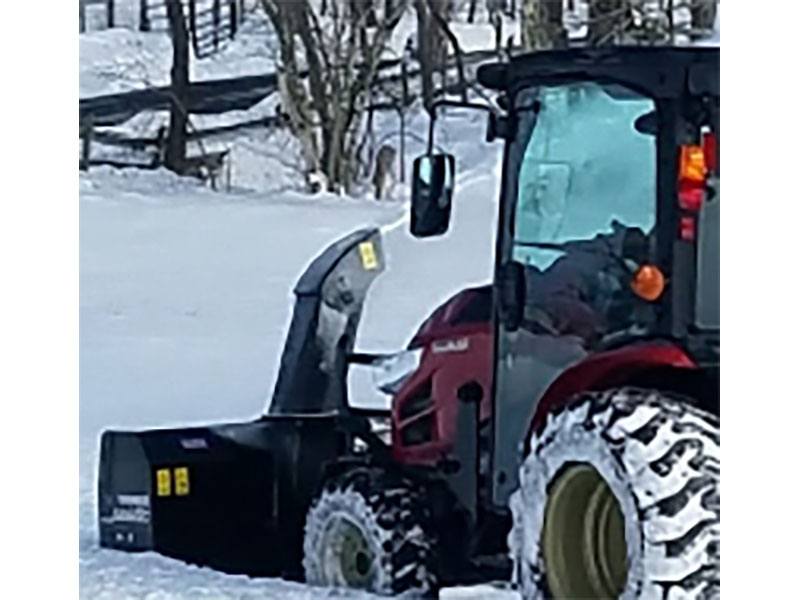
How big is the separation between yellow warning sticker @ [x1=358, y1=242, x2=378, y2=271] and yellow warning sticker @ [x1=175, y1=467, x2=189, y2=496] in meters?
0.39

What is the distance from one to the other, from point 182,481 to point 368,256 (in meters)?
0.43

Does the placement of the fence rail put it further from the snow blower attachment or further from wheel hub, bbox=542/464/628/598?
A: wheel hub, bbox=542/464/628/598

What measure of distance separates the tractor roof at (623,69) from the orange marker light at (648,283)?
0.74 ft

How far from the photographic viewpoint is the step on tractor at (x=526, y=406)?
284 centimetres

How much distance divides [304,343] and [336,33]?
0.44m

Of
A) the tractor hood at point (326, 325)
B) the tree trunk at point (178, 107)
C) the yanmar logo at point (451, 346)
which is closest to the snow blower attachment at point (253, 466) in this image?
the tractor hood at point (326, 325)

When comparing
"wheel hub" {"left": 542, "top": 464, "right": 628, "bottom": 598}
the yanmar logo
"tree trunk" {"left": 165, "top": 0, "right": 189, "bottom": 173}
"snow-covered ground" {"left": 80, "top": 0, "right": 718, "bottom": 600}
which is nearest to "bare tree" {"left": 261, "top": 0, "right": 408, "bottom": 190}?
"snow-covered ground" {"left": 80, "top": 0, "right": 718, "bottom": 600}

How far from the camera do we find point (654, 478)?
2.78 m

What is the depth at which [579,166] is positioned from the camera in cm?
302

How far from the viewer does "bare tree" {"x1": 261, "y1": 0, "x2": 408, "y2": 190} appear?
313 cm

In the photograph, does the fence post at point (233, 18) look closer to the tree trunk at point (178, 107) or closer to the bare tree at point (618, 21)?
the tree trunk at point (178, 107)
